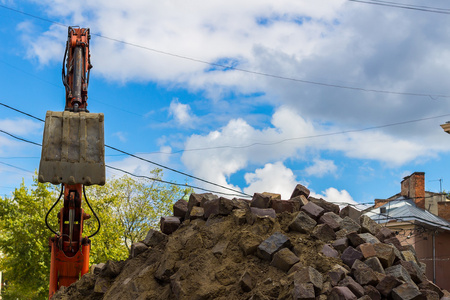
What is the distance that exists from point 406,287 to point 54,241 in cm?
632

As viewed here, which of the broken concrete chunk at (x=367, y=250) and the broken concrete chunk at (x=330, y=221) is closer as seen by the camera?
the broken concrete chunk at (x=367, y=250)

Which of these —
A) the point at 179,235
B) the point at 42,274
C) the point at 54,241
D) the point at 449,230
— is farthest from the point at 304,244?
the point at 449,230

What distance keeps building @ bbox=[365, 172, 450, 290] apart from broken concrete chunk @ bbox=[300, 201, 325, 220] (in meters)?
22.6

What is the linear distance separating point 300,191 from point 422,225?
24.7m

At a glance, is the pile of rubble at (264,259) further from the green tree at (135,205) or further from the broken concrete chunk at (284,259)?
the green tree at (135,205)

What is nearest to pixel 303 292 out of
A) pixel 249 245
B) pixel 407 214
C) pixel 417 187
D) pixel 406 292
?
pixel 249 245

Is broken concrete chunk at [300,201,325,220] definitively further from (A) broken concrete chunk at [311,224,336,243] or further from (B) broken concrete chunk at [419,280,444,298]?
(B) broken concrete chunk at [419,280,444,298]

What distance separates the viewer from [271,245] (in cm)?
826

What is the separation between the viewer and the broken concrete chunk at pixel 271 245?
8180 mm

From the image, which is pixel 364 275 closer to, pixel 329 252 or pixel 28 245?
pixel 329 252

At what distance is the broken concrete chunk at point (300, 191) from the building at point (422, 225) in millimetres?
21728

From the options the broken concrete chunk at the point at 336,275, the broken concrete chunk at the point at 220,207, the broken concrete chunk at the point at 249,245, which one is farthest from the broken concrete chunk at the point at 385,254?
the broken concrete chunk at the point at 220,207

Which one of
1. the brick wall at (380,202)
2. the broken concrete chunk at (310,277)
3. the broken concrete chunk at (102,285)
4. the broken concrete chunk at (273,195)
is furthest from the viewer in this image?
the brick wall at (380,202)

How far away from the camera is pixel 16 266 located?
83.6 ft
